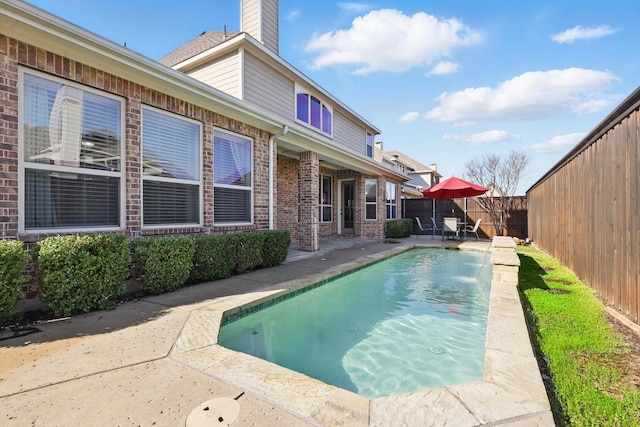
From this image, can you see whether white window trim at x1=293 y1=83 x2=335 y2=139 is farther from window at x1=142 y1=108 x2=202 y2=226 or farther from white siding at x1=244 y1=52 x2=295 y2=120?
window at x1=142 y1=108 x2=202 y2=226

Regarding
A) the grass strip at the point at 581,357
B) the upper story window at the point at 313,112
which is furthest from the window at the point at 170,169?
the upper story window at the point at 313,112

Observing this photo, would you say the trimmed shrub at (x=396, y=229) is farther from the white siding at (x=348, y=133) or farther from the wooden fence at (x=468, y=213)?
the white siding at (x=348, y=133)

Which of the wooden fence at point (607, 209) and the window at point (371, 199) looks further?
the window at point (371, 199)

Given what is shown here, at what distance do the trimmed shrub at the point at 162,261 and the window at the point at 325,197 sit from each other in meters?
8.57

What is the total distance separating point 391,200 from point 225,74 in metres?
9.90

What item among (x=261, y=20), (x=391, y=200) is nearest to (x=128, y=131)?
(x=261, y=20)

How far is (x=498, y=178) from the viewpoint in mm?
18766

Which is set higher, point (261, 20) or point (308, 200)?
point (261, 20)

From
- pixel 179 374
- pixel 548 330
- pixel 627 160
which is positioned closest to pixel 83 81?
pixel 179 374

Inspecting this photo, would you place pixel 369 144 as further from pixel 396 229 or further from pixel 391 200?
pixel 396 229

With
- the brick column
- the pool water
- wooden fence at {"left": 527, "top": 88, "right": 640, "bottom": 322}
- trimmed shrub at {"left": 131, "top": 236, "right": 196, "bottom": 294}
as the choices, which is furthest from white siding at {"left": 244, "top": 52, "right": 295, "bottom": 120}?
wooden fence at {"left": 527, "top": 88, "right": 640, "bottom": 322}

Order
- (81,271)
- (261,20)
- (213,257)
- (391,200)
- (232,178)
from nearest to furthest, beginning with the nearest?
1. (81,271)
2. (213,257)
3. (232,178)
4. (261,20)
5. (391,200)

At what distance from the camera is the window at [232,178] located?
6316mm

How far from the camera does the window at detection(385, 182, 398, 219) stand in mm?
15080
